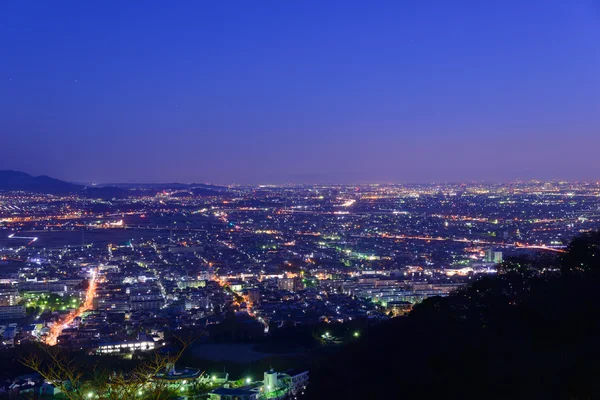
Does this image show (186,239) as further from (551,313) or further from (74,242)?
(551,313)

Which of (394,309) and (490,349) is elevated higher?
(490,349)

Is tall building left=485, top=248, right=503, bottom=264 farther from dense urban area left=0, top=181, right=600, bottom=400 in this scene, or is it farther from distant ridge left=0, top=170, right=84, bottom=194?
distant ridge left=0, top=170, right=84, bottom=194

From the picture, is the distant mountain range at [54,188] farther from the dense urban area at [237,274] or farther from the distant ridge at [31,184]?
the dense urban area at [237,274]

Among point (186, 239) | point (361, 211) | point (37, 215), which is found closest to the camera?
point (186, 239)

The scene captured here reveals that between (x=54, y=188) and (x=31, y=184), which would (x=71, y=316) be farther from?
(x=31, y=184)

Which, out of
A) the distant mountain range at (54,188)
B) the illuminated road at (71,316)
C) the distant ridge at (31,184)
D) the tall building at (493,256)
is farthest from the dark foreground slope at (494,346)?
the distant ridge at (31,184)

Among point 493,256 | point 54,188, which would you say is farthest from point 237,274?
point 54,188

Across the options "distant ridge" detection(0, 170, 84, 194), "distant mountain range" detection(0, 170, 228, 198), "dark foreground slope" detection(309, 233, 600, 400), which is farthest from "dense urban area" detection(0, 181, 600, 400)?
"distant ridge" detection(0, 170, 84, 194)

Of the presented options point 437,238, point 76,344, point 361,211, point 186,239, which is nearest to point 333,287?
point 76,344
